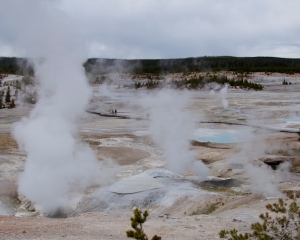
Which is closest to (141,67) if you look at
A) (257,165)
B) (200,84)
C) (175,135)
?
(200,84)

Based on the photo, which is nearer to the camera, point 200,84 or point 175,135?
point 175,135

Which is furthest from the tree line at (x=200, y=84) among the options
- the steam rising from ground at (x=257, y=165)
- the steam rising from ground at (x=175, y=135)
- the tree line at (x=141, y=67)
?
the steam rising from ground at (x=257, y=165)

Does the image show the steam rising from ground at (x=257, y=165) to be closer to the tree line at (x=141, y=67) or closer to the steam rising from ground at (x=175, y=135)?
the steam rising from ground at (x=175, y=135)

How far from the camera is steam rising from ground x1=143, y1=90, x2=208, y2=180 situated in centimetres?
1473

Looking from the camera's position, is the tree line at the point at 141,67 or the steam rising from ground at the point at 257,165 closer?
the steam rising from ground at the point at 257,165

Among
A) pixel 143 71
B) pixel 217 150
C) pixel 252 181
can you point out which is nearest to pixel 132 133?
pixel 217 150

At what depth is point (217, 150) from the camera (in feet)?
57.3

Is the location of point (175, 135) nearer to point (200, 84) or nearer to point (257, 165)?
point (257, 165)

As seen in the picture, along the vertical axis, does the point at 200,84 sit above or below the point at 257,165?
above

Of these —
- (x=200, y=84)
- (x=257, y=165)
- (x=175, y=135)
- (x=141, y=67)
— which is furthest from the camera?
(x=141, y=67)

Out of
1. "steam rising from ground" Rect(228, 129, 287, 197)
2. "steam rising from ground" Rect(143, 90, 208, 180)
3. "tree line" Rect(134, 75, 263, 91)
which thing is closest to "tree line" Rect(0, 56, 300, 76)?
"tree line" Rect(134, 75, 263, 91)

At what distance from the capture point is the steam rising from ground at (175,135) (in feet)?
48.3

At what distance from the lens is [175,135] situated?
64.9 ft

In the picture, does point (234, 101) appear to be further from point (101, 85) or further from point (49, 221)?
point (49, 221)
